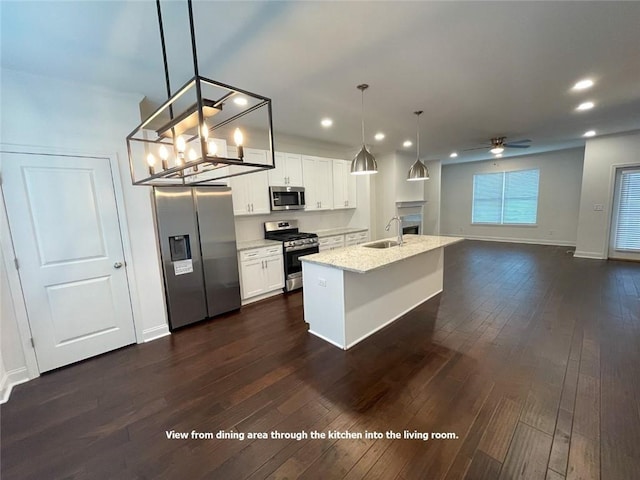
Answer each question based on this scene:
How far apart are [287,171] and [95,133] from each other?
2.69 meters

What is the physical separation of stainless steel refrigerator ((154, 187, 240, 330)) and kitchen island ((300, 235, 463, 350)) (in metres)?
1.26

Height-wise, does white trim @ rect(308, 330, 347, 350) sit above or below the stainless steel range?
below

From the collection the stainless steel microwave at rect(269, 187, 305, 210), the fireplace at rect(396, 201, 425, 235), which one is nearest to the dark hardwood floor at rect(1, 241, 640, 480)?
the stainless steel microwave at rect(269, 187, 305, 210)

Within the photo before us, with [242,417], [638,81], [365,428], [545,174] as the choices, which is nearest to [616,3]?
[638,81]

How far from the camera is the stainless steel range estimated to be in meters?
4.52

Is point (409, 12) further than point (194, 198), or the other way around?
point (194, 198)

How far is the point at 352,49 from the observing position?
2.14m

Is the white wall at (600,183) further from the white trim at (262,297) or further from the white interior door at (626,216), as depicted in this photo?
the white trim at (262,297)

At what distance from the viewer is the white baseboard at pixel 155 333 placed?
311 centimetres

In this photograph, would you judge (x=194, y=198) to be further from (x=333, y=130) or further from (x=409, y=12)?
(x=409, y=12)

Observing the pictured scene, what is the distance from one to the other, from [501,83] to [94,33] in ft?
12.1

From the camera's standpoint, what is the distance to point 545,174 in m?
7.62

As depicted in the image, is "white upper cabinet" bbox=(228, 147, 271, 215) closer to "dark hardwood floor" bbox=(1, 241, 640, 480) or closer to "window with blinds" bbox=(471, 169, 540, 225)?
"dark hardwood floor" bbox=(1, 241, 640, 480)

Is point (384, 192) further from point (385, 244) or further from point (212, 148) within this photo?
point (212, 148)
